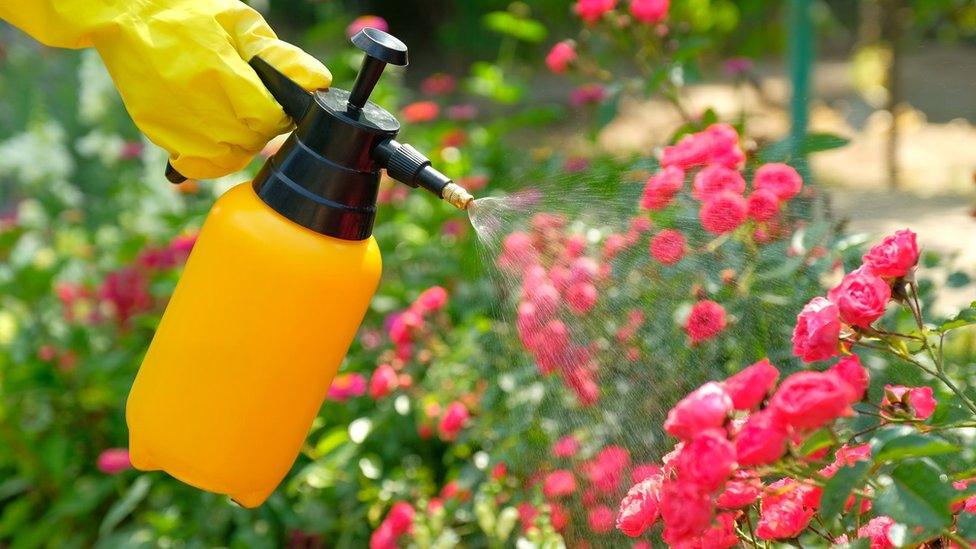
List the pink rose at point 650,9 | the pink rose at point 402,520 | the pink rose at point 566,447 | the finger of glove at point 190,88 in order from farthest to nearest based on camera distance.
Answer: the pink rose at point 650,9 → the pink rose at point 402,520 → the pink rose at point 566,447 → the finger of glove at point 190,88

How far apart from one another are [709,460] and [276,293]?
1.49 ft

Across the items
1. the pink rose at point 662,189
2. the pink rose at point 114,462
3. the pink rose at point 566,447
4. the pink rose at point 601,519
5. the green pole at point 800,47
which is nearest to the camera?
the pink rose at point 601,519

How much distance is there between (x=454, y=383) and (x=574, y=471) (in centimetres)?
55

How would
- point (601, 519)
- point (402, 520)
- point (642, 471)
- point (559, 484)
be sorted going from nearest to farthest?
point (642, 471)
point (601, 519)
point (559, 484)
point (402, 520)

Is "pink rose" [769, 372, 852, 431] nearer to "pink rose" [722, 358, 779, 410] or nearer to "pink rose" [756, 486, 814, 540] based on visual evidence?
"pink rose" [722, 358, 779, 410]

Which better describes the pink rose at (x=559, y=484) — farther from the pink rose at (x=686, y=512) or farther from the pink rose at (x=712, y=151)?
the pink rose at (x=686, y=512)

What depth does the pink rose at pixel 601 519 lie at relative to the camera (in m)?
1.32

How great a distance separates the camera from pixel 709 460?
768mm

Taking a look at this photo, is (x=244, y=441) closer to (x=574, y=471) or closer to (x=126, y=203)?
(x=574, y=471)

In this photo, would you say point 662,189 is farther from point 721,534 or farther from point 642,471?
point 721,534

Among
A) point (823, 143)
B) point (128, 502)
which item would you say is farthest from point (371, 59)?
point (128, 502)

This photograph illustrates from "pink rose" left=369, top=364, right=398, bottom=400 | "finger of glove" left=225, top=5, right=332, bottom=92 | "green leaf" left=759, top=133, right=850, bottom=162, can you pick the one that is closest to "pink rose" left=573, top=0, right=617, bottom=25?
"green leaf" left=759, top=133, right=850, bottom=162

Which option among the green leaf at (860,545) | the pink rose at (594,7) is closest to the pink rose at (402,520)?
the green leaf at (860,545)

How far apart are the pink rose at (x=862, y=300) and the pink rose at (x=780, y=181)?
1.51ft
